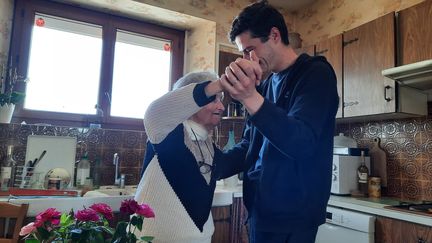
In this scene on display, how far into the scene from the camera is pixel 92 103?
8.00 ft

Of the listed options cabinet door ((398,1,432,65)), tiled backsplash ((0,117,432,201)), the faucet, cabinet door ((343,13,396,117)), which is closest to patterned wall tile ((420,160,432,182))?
tiled backsplash ((0,117,432,201))

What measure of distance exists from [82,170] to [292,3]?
2.37 meters

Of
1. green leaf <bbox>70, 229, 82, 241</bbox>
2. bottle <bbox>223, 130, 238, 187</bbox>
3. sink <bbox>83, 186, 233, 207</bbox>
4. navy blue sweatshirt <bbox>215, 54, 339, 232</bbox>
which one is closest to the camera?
green leaf <bbox>70, 229, 82, 241</bbox>

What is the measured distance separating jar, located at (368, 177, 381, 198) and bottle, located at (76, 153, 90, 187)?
1.92m

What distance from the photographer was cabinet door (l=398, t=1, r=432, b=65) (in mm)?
1749

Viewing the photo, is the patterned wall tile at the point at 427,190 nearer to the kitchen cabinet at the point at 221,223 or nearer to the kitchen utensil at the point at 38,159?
the kitchen cabinet at the point at 221,223

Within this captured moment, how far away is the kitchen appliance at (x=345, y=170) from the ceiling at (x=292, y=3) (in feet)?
5.00

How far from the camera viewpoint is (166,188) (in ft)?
2.65

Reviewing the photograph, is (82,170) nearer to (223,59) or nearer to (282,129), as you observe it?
(223,59)

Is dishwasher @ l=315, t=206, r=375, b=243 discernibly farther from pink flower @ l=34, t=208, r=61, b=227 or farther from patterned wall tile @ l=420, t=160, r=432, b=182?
pink flower @ l=34, t=208, r=61, b=227

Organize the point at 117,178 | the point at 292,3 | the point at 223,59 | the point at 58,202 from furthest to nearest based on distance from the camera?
1. the point at 292,3
2. the point at 223,59
3. the point at 117,178
4. the point at 58,202

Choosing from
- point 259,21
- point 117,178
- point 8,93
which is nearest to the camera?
point 259,21

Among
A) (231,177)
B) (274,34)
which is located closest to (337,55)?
(231,177)

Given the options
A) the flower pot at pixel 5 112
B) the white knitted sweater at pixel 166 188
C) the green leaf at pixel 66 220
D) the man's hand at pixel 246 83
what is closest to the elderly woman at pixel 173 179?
the white knitted sweater at pixel 166 188
